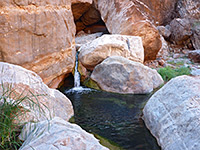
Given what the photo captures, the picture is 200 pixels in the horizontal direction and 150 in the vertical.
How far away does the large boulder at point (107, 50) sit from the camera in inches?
286

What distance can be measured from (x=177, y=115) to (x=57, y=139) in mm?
1952

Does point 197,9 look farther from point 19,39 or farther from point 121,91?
point 19,39

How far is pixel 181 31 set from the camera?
12.3 meters

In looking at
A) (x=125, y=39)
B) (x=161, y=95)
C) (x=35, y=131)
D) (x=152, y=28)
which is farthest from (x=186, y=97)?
(x=152, y=28)

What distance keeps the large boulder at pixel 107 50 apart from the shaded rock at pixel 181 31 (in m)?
5.60

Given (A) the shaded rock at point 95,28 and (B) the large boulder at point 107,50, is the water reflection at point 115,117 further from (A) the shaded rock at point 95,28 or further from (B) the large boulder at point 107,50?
(A) the shaded rock at point 95,28

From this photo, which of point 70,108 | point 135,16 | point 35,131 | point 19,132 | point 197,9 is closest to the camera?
point 35,131

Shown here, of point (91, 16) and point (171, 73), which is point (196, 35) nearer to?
point (171, 73)

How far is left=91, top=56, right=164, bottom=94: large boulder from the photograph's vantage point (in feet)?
20.8

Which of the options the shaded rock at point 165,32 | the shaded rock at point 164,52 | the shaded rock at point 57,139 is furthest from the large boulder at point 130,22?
the shaded rock at point 57,139

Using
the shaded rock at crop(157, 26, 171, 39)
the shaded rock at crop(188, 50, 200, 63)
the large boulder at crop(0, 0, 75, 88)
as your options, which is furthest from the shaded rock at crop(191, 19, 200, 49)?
the large boulder at crop(0, 0, 75, 88)

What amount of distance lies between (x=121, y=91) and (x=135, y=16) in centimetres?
432

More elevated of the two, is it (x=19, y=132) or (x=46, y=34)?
(x=46, y=34)

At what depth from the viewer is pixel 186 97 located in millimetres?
3342
